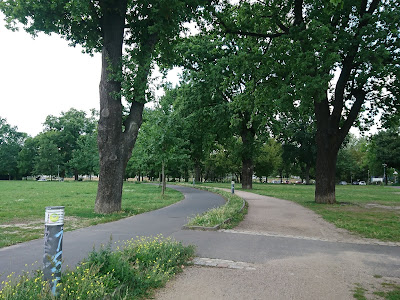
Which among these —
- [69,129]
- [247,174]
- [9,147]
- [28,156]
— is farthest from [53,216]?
[9,147]

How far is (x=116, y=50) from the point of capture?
11.9m

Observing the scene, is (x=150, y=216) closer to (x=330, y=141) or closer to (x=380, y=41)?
(x=330, y=141)

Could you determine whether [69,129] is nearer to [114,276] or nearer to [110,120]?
[110,120]

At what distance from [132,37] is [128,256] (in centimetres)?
1053

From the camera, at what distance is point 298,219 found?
11547mm

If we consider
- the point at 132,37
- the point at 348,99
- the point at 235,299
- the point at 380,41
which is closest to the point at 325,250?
the point at 235,299

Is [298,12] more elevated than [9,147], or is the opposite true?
[298,12]

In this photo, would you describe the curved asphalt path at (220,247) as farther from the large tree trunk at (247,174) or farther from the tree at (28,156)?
the tree at (28,156)

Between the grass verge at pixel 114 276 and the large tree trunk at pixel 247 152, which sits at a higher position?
the large tree trunk at pixel 247 152

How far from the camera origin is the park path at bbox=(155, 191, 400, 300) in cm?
420

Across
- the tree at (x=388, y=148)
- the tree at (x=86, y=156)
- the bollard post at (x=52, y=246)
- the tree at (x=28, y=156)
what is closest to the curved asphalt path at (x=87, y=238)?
the bollard post at (x=52, y=246)

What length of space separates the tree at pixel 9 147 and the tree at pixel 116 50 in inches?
2914

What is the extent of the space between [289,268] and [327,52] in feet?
37.0

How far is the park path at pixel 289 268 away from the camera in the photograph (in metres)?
4.20
